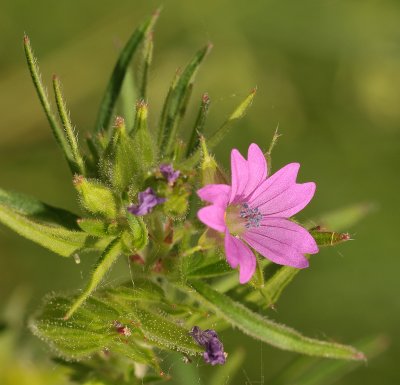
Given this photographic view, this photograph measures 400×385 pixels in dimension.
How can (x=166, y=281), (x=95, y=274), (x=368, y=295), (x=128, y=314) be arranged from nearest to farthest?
(x=95, y=274) < (x=128, y=314) < (x=166, y=281) < (x=368, y=295)

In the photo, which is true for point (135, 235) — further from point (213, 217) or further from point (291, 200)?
point (291, 200)

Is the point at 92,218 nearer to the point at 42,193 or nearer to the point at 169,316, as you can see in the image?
the point at 169,316

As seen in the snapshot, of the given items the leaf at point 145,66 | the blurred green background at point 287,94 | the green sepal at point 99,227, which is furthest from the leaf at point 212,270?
the blurred green background at point 287,94

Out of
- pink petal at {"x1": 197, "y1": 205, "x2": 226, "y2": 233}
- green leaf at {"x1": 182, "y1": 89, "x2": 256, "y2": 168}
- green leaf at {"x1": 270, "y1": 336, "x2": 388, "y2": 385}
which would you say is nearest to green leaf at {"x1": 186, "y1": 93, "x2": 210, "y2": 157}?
green leaf at {"x1": 182, "y1": 89, "x2": 256, "y2": 168}

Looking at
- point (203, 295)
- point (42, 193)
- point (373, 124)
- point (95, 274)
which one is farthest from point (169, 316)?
point (373, 124)

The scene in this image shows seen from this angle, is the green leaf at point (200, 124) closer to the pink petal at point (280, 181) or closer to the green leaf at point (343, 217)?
the pink petal at point (280, 181)

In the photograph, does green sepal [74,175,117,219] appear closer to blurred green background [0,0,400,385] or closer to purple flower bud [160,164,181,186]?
purple flower bud [160,164,181,186]

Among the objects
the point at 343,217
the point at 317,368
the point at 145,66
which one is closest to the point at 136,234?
the point at 145,66
